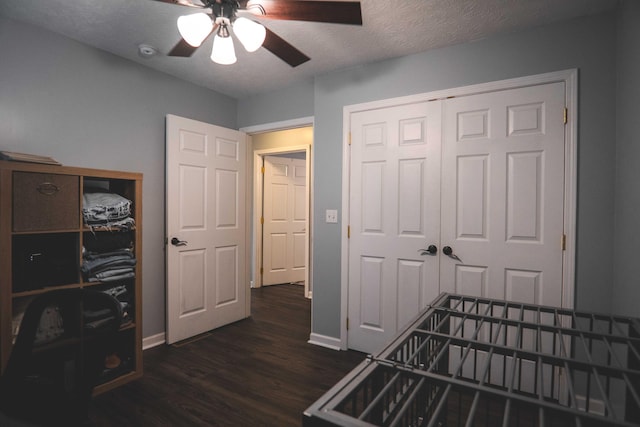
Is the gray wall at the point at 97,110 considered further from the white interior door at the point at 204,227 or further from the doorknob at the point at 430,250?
the doorknob at the point at 430,250

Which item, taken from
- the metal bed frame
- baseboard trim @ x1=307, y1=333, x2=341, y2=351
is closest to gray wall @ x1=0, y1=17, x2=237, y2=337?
baseboard trim @ x1=307, y1=333, x2=341, y2=351

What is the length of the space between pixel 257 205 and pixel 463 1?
3.85m

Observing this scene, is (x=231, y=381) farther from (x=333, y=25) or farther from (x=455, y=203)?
(x=333, y=25)

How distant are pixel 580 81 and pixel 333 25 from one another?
1.59 m

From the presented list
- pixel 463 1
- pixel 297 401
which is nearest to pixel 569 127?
pixel 463 1

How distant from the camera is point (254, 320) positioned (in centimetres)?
369

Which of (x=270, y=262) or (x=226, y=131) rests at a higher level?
(x=226, y=131)

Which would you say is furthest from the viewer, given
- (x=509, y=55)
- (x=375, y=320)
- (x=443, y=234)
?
(x=375, y=320)

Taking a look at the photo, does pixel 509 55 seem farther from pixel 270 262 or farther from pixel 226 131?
pixel 270 262

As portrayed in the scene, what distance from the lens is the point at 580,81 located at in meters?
A: 2.09

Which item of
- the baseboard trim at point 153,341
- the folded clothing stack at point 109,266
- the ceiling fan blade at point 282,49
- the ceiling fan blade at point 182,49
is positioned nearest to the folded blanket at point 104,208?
the folded clothing stack at point 109,266

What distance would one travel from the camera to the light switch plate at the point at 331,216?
3.01 metres

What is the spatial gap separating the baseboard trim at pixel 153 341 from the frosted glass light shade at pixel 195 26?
251cm

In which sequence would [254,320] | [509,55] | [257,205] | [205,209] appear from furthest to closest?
[257,205] < [254,320] < [205,209] < [509,55]
